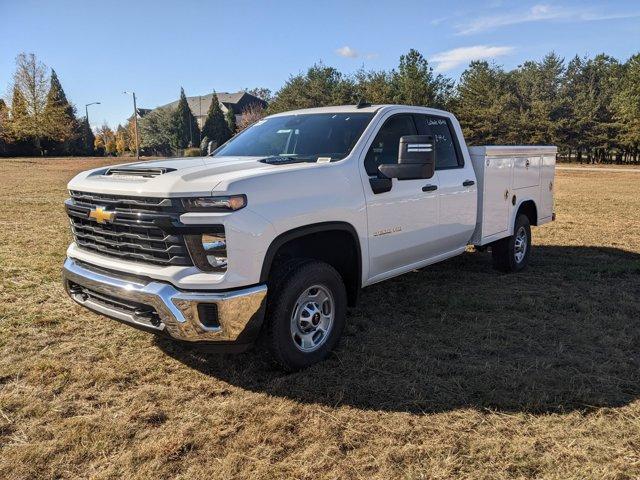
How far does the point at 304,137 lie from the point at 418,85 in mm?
42878

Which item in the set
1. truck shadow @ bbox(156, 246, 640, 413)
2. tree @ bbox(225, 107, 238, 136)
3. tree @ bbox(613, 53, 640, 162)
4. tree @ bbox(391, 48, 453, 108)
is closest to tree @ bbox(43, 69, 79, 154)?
tree @ bbox(225, 107, 238, 136)

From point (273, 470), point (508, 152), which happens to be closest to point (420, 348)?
point (273, 470)

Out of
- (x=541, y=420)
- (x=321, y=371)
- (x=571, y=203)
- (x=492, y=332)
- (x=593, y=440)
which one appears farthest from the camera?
(x=571, y=203)

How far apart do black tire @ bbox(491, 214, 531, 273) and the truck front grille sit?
4.60 m

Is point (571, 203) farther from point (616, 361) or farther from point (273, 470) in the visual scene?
point (273, 470)

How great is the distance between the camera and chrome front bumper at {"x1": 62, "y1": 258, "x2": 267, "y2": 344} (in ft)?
10.4

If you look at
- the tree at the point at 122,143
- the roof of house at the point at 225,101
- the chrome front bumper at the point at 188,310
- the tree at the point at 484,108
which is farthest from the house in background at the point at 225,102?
the chrome front bumper at the point at 188,310

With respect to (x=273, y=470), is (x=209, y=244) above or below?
above

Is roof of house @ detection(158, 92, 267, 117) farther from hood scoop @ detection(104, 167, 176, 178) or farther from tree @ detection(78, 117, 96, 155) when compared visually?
hood scoop @ detection(104, 167, 176, 178)

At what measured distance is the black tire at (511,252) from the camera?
259 inches

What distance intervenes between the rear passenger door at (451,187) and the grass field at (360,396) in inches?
28.7

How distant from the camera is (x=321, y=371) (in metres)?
3.81

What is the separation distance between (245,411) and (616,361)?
288cm

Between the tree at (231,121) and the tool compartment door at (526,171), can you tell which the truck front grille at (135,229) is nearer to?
the tool compartment door at (526,171)
